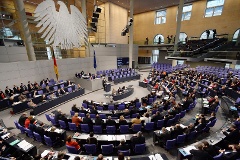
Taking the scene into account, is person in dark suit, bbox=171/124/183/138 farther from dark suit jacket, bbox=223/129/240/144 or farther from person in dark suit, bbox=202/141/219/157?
dark suit jacket, bbox=223/129/240/144

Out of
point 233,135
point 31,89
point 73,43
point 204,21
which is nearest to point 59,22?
point 73,43

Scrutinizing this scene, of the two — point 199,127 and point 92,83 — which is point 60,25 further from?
point 199,127

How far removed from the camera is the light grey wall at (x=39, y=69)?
1171 cm

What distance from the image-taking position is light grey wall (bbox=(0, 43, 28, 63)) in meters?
11.9

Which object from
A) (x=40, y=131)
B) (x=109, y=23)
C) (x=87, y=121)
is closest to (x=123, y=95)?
(x=87, y=121)

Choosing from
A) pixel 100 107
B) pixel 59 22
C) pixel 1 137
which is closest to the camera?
pixel 1 137

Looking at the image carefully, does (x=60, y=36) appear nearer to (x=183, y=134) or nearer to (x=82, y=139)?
(x=82, y=139)

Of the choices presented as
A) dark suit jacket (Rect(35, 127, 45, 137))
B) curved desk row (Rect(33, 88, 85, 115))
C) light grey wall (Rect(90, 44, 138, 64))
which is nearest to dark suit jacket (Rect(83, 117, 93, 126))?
dark suit jacket (Rect(35, 127, 45, 137))

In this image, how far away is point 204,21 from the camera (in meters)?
23.3

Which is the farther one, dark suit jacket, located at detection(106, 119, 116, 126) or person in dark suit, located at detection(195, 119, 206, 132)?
dark suit jacket, located at detection(106, 119, 116, 126)

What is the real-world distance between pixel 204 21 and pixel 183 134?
24.6 metres

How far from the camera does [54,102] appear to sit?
1024cm

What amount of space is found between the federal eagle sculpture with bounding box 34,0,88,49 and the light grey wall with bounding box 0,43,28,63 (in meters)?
2.42

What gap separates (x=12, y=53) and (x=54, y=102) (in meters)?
6.70
